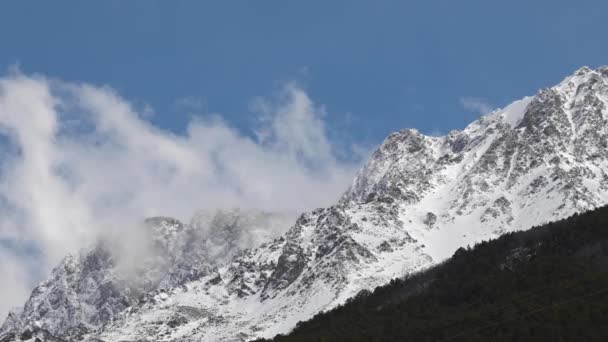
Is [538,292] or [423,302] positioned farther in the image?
[423,302]

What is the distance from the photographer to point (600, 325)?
122812 millimetres

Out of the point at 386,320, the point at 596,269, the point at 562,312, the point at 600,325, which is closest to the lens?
the point at 600,325

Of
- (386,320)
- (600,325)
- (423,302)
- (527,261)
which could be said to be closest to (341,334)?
(386,320)

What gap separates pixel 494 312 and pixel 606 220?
57675 millimetres

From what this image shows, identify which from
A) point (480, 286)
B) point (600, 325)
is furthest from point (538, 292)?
point (600, 325)

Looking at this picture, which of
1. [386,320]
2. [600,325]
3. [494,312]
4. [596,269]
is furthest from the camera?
[386,320]

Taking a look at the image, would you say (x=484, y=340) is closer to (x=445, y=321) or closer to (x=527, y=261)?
(x=445, y=321)

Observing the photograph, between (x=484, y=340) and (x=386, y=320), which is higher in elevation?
(x=386, y=320)

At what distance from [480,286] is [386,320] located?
23.1 m

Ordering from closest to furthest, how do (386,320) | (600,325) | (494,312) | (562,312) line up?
1. (600,325)
2. (562,312)
3. (494,312)
4. (386,320)

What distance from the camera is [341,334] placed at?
579 feet

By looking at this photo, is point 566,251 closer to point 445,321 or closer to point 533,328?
point 445,321

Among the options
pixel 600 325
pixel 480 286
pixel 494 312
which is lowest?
pixel 600 325

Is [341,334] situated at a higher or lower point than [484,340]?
higher
